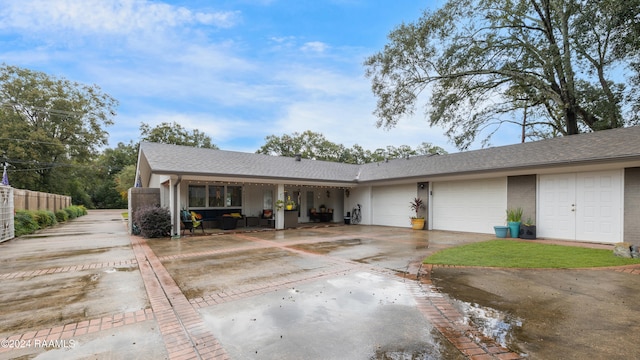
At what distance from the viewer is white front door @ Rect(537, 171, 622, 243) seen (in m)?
8.96

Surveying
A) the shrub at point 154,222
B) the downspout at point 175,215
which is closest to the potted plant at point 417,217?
the downspout at point 175,215

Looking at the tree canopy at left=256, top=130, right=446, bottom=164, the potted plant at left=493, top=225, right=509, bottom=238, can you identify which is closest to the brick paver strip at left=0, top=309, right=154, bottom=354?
the potted plant at left=493, top=225, right=509, bottom=238

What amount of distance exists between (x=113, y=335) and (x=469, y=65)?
1569 centimetres

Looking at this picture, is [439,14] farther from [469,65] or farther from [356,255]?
[356,255]

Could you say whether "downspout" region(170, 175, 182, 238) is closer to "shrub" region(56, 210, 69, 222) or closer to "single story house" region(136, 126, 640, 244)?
"single story house" region(136, 126, 640, 244)

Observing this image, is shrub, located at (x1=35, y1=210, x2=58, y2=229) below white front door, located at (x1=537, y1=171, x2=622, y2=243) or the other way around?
below

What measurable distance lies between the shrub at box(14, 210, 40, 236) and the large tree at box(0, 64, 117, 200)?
51.8ft

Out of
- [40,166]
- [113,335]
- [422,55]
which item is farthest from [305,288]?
[40,166]

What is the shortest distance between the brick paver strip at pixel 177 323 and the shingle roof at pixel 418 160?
21.1 feet

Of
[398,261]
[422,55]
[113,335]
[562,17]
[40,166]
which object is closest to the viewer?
[113,335]

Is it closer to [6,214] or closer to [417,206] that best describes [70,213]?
[6,214]

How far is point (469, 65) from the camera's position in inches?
540

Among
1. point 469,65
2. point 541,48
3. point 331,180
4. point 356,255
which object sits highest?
point 541,48

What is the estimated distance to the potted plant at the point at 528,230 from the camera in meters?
10.4
